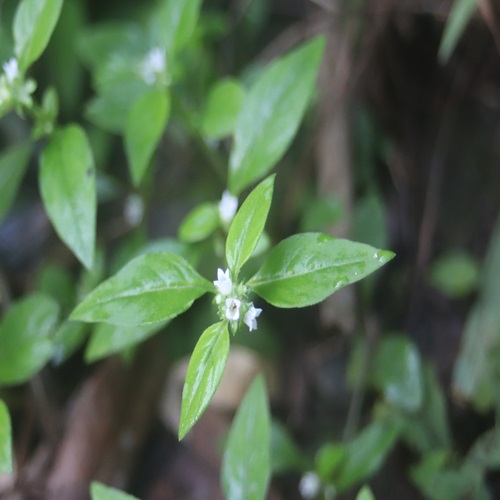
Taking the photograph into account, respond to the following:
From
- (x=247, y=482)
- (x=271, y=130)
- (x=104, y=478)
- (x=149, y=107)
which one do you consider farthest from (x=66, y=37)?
(x=247, y=482)

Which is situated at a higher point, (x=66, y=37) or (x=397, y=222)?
(x=66, y=37)

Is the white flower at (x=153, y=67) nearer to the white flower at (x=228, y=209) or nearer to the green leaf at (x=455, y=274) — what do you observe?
the white flower at (x=228, y=209)

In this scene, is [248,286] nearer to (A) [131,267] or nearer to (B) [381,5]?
(A) [131,267]

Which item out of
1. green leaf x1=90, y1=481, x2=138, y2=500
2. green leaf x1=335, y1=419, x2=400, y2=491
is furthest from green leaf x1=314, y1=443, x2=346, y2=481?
green leaf x1=90, y1=481, x2=138, y2=500

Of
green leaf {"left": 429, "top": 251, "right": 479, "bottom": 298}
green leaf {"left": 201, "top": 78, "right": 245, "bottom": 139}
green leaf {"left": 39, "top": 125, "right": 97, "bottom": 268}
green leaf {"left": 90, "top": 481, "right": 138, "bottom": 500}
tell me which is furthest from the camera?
green leaf {"left": 429, "top": 251, "right": 479, "bottom": 298}

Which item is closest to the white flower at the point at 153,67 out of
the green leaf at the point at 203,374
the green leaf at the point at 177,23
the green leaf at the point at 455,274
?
the green leaf at the point at 177,23

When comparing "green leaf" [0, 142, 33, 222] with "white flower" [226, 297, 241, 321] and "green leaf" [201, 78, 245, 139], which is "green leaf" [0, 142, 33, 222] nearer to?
"green leaf" [201, 78, 245, 139]

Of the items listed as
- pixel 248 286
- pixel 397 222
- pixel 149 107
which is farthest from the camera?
pixel 397 222
